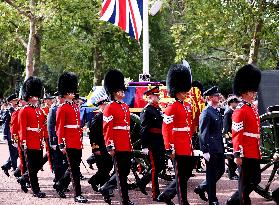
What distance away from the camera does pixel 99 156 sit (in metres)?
9.00

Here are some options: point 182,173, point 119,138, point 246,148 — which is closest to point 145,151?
point 119,138

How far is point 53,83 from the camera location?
40.8 metres

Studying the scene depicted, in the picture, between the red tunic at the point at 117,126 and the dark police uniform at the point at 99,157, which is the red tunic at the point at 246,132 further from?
the dark police uniform at the point at 99,157

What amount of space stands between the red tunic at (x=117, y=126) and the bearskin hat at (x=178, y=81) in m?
0.61

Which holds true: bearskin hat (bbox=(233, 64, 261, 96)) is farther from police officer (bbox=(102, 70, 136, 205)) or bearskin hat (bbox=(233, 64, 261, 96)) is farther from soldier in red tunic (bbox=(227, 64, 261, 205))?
police officer (bbox=(102, 70, 136, 205))

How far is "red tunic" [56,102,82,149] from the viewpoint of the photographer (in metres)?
8.48

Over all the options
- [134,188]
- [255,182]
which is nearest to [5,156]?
[134,188]

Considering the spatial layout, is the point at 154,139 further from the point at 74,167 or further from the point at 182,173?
the point at 182,173

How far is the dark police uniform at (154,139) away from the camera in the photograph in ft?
27.6

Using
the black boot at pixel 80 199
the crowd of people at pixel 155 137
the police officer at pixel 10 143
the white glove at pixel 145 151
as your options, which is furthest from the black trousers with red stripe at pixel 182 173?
the police officer at pixel 10 143

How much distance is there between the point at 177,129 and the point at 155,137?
123cm

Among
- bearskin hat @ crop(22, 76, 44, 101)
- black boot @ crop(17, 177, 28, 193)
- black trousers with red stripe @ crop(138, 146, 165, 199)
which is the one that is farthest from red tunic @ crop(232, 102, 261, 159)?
black boot @ crop(17, 177, 28, 193)

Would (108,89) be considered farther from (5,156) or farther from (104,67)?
(104,67)

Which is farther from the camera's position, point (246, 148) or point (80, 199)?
point (80, 199)
